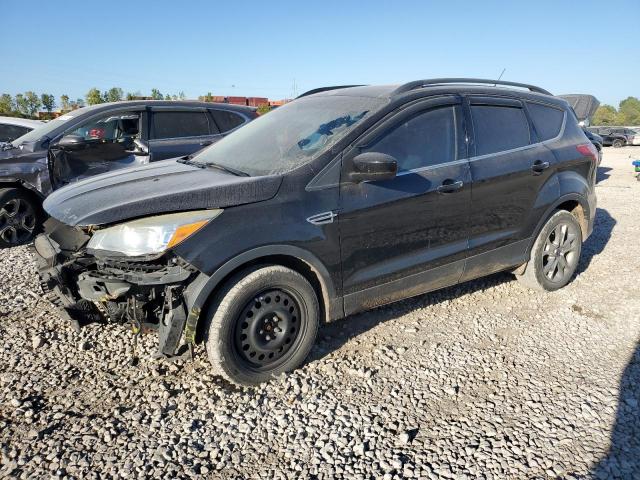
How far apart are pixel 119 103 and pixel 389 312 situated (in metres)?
4.69

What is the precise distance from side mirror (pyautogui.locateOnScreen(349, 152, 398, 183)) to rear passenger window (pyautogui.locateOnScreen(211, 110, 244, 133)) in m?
4.29

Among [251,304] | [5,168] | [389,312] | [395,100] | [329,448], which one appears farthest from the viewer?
[5,168]

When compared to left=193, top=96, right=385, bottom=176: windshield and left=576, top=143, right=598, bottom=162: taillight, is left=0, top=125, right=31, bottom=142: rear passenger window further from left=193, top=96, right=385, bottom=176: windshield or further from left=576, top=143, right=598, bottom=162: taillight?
left=576, top=143, right=598, bottom=162: taillight

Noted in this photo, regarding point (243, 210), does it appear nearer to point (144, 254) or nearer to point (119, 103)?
point (144, 254)

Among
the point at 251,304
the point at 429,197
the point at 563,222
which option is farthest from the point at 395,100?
the point at 563,222

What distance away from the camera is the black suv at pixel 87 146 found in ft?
18.0

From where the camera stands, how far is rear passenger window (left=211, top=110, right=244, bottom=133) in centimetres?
670

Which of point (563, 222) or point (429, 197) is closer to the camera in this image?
point (429, 197)

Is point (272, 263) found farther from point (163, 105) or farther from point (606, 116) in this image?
Result: point (606, 116)

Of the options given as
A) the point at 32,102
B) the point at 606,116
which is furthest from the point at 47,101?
the point at 606,116

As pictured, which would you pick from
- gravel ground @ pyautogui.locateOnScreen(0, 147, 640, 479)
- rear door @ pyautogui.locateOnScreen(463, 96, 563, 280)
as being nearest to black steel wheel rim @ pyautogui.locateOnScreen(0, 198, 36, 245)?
gravel ground @ pyautogui.locateOnScreen(0, 147, 640, 479)

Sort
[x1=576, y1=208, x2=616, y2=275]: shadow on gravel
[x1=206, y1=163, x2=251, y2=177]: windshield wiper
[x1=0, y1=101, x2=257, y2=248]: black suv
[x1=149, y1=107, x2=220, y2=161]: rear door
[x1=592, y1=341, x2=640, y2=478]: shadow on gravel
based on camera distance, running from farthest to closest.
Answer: [x1=149, y1=107, x2=220, y2=161]: rear door → [x1=0, y1=101, x2=257, y2=248]: black suv → [x1=576, y1=208, x2=616, y2=275]: shadow on gravel → [x1=206, y1=163, x2=251, y2=177]: windshield wiper → [x1=592, y1=341, x2=640, y2=478]: shadow on gravel

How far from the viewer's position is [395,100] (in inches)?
126

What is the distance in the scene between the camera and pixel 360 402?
2699 mm
